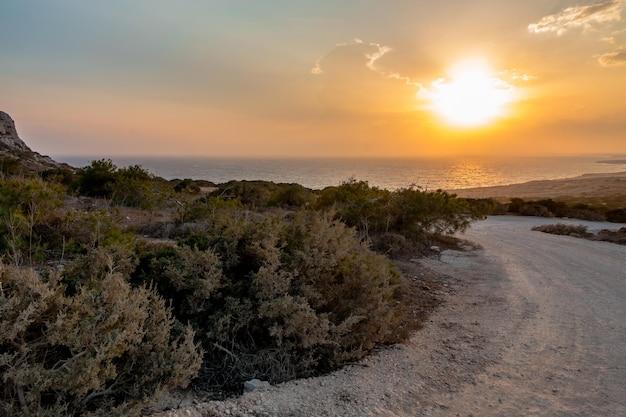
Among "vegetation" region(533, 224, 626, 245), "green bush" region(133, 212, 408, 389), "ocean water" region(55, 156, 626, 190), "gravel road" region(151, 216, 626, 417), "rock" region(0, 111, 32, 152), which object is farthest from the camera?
"ocean water" region(55, 156, 626, 190)

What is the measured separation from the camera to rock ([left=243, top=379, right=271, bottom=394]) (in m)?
4.07

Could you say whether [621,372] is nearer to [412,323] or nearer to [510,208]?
[412,323]

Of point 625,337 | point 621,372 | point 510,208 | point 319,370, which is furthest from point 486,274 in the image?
point 510,208

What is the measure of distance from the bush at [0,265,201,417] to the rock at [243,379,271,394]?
83cm

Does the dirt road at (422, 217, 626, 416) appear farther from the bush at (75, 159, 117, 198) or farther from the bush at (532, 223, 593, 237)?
the bush at (75, 159, 117, 198)

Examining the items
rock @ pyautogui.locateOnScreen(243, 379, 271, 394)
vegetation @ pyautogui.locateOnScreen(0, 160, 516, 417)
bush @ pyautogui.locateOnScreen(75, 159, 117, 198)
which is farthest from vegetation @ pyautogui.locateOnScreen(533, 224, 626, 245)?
bush @ pyautogui.locateOnScreen(75, 159, 117, 198)

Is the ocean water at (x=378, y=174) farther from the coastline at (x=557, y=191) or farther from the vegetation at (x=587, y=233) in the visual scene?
the coastline at (x=557, y=191)

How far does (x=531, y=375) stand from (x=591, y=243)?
12.0 meters

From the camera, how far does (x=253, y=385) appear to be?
161 inches

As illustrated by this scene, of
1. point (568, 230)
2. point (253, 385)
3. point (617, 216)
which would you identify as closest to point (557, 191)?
point (617, 216)

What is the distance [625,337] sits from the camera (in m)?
5.80

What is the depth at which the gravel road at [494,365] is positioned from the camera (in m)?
3.88

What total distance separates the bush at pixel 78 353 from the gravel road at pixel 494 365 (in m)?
0.43

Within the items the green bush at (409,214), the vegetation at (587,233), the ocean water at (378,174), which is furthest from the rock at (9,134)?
the vegetation at (587,233)
